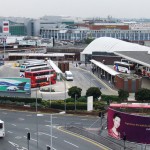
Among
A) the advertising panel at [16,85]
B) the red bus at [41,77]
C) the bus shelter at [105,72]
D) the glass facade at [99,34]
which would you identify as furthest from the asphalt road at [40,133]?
the glass facade at [99,34]

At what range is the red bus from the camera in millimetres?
39938

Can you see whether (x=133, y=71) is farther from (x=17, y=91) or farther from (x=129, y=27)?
(x=129, y=27)

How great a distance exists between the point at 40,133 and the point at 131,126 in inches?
235

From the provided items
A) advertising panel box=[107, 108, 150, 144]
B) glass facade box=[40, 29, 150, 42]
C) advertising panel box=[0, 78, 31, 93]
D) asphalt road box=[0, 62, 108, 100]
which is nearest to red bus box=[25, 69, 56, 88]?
asphalt road box=[0, 62, 108, 100]

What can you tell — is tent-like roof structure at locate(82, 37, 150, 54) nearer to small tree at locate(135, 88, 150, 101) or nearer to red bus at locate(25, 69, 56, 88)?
red bus at locate(25, 69, 56, 88)

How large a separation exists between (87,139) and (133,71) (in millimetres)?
25918

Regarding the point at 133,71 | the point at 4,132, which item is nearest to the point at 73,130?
the point at 4,132

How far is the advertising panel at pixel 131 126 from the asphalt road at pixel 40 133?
138cm

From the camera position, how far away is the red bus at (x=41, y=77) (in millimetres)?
39938

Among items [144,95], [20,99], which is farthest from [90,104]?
[20,99]

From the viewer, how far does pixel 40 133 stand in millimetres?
23828

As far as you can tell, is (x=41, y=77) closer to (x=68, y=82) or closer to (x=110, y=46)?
(x=68, y=82)

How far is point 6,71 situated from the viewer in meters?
53.3

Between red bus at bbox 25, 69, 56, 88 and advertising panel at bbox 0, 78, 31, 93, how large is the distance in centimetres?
395
